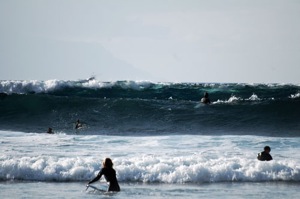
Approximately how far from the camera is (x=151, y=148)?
1956 cm

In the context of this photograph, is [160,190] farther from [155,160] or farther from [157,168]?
[155,160]

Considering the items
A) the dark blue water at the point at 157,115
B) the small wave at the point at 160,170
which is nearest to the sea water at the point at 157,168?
the small wave at the point at 160,170

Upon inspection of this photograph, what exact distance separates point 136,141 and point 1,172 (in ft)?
18.7

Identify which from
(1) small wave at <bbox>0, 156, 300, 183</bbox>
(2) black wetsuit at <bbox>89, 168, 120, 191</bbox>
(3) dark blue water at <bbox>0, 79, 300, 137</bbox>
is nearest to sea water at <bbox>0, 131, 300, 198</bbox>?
(1) small wave at <bbox>0, 156, 300, 183</bbox>

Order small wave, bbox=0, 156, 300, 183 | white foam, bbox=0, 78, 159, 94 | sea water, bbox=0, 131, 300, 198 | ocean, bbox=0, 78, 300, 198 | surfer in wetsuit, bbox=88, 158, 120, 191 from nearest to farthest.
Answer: surfer in wetsuit, bbox=88, 158, 120, 191, sea water, bbox=0, 131, 300, 198, ocean, bbox=0, 78, 300, 198, small wave, bbox=0, 156, 300, 183, white foam, bbox=0, 78, 159, 94

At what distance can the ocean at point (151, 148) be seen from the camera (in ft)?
49.1

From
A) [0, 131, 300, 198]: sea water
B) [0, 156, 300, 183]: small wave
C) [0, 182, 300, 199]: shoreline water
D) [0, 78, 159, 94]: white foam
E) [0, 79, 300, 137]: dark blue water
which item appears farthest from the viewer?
[0, 78, 159, 94]: white foam

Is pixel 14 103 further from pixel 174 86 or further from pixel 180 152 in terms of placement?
pixel 180 152

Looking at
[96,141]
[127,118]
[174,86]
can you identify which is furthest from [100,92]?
[96,141]

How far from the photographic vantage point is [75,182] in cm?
1590

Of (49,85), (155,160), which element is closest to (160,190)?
→ (155,160)

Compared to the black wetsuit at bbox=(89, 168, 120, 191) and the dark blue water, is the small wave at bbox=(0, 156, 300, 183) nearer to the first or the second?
the black wetsuit at bbox=(89, 168, 120, 191)

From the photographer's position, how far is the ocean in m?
15.0

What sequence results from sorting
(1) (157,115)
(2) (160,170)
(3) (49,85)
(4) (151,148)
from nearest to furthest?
(2) (160,170) → (4) (151,148) → (1) (157,115) → (3) (49,85)
